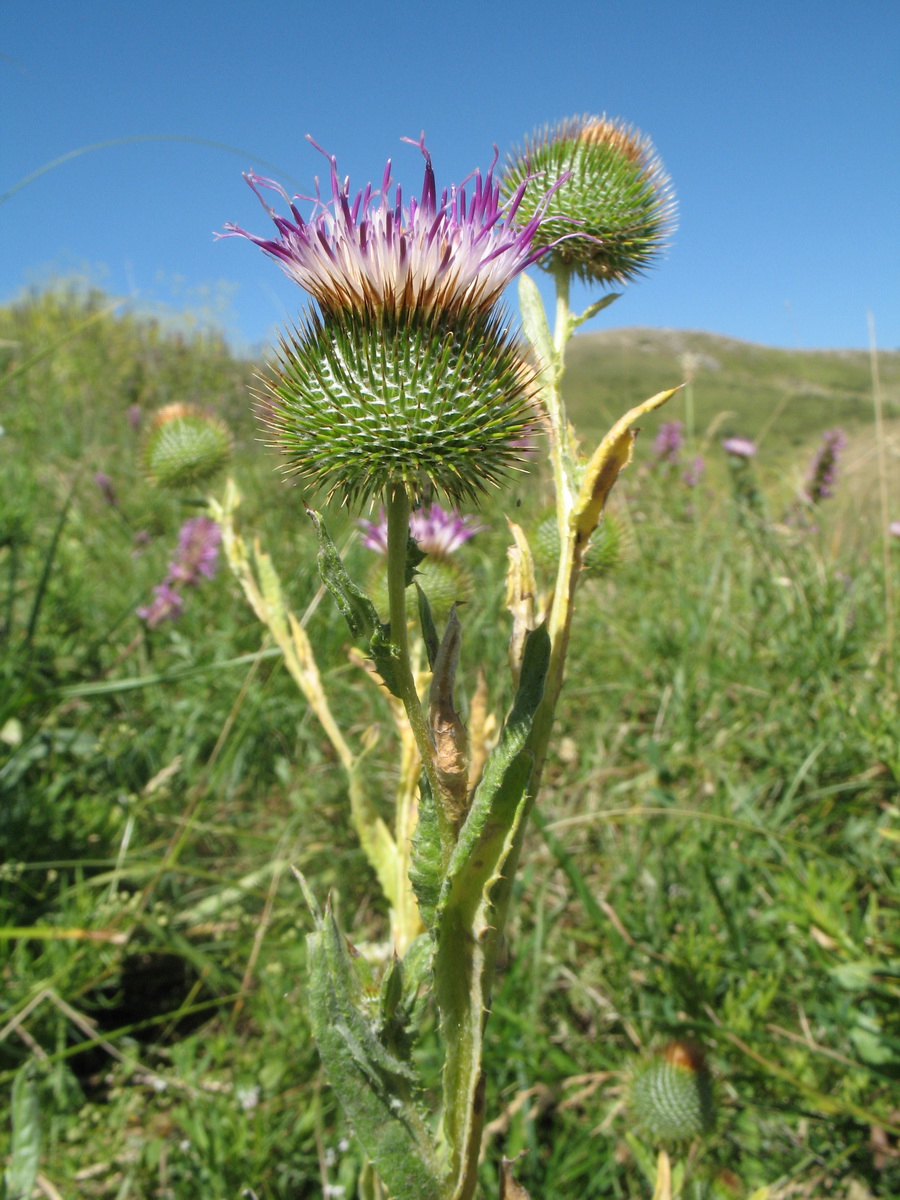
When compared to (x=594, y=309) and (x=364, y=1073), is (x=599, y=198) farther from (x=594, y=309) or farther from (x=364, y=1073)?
(x=364, y=1073)

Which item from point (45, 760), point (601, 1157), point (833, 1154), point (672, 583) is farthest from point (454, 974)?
point (672, 583)

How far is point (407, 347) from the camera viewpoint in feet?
4.92

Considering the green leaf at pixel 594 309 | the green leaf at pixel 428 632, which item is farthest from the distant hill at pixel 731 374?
the green leaf at pixel 428 632

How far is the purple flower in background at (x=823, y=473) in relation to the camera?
284 inches

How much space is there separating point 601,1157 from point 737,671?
2411 mm

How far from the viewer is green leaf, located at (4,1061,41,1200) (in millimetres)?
1731

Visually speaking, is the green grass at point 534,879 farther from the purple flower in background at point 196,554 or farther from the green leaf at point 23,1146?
the green leaf at point 23,1146

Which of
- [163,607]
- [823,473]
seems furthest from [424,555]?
[823,473]

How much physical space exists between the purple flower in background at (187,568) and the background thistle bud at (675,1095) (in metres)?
3.45

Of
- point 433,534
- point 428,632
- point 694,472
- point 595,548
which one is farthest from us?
point 694,472

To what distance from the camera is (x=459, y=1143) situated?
48.0 inches

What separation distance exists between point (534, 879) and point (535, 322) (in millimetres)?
2507

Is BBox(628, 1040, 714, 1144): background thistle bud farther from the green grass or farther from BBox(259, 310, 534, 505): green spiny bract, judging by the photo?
BBox(259, 310, 534, 505): green spiny bract

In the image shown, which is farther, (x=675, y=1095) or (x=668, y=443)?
(x=668, y=443)
